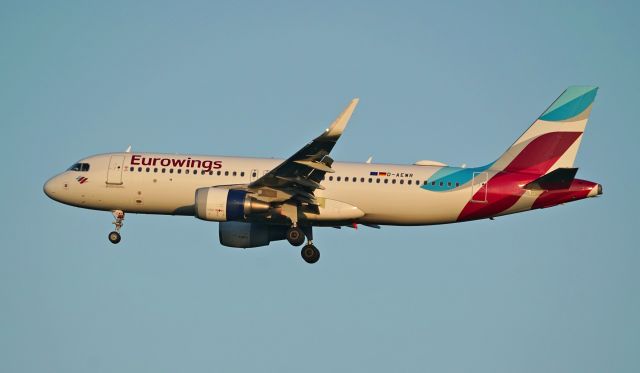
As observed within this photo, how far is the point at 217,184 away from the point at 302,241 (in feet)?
16.4

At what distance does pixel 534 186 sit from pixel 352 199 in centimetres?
831

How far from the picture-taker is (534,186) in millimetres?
51062

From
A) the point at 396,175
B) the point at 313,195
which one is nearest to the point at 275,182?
the point at 313,195

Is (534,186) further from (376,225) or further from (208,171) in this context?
(208,171)

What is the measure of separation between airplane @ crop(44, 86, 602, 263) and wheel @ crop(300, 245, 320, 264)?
0.05 m

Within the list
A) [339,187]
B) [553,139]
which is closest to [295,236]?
[339,187]

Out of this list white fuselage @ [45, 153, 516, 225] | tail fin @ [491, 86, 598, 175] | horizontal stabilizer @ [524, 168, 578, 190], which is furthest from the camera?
tail fin @ [491, 86, 598, 175]

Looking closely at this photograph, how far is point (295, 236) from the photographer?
2030 inches

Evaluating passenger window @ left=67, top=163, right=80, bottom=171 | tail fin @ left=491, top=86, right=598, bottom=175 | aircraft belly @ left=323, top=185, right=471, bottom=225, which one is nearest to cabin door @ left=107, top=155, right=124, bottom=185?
passenger window @ left=67, top=163, right=80, bottom=171

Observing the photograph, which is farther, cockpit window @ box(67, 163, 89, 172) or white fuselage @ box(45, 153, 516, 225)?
cockpit window @ box(67, 163, 89, 172)

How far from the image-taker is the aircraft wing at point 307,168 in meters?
45.9

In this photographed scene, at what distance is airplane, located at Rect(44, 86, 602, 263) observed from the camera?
1994 inches

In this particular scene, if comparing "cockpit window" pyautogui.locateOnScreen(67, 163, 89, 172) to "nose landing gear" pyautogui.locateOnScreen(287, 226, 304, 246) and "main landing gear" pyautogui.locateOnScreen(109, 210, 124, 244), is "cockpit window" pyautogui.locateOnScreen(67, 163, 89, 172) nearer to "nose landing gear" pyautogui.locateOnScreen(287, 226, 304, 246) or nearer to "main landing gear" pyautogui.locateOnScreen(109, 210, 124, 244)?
"main landing gear" pyautogui.locateOnScreen(109, 210, 124, 244)

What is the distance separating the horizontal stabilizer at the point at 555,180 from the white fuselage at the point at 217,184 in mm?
636
